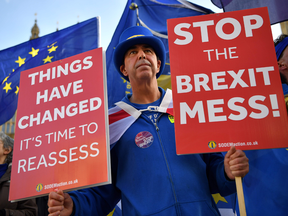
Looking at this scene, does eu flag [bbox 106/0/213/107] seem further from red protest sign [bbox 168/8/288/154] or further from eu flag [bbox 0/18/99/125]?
red protest sign [bbox 168/8/288/154]

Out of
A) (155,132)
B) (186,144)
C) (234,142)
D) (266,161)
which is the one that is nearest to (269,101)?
(234,142)

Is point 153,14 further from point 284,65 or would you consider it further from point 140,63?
point 284,65

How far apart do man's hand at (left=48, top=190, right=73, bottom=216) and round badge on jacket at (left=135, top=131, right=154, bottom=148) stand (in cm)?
79

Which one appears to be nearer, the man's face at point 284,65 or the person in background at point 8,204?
the man's face at point 284,65

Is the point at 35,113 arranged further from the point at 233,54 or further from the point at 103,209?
the point at 233,54

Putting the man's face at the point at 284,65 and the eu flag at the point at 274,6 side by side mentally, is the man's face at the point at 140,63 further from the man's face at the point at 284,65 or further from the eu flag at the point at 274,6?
the eu flag at the point at 274,6

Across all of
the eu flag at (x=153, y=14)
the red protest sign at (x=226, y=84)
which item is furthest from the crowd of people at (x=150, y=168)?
the eu flag at (x=153, y=14)

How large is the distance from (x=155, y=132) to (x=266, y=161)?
4.69 ft

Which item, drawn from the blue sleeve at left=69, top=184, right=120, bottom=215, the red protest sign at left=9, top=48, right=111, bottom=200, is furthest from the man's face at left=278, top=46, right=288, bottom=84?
the blue sleeve at left=69, top=184, right=120, bottom=215

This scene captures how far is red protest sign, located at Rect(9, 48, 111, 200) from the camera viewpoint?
8.55ft

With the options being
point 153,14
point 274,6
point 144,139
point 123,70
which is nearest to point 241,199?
point 144,139

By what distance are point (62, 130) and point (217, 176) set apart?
4.79 feet

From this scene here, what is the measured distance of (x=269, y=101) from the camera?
2.48 m

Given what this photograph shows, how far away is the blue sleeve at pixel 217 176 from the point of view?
272cm
